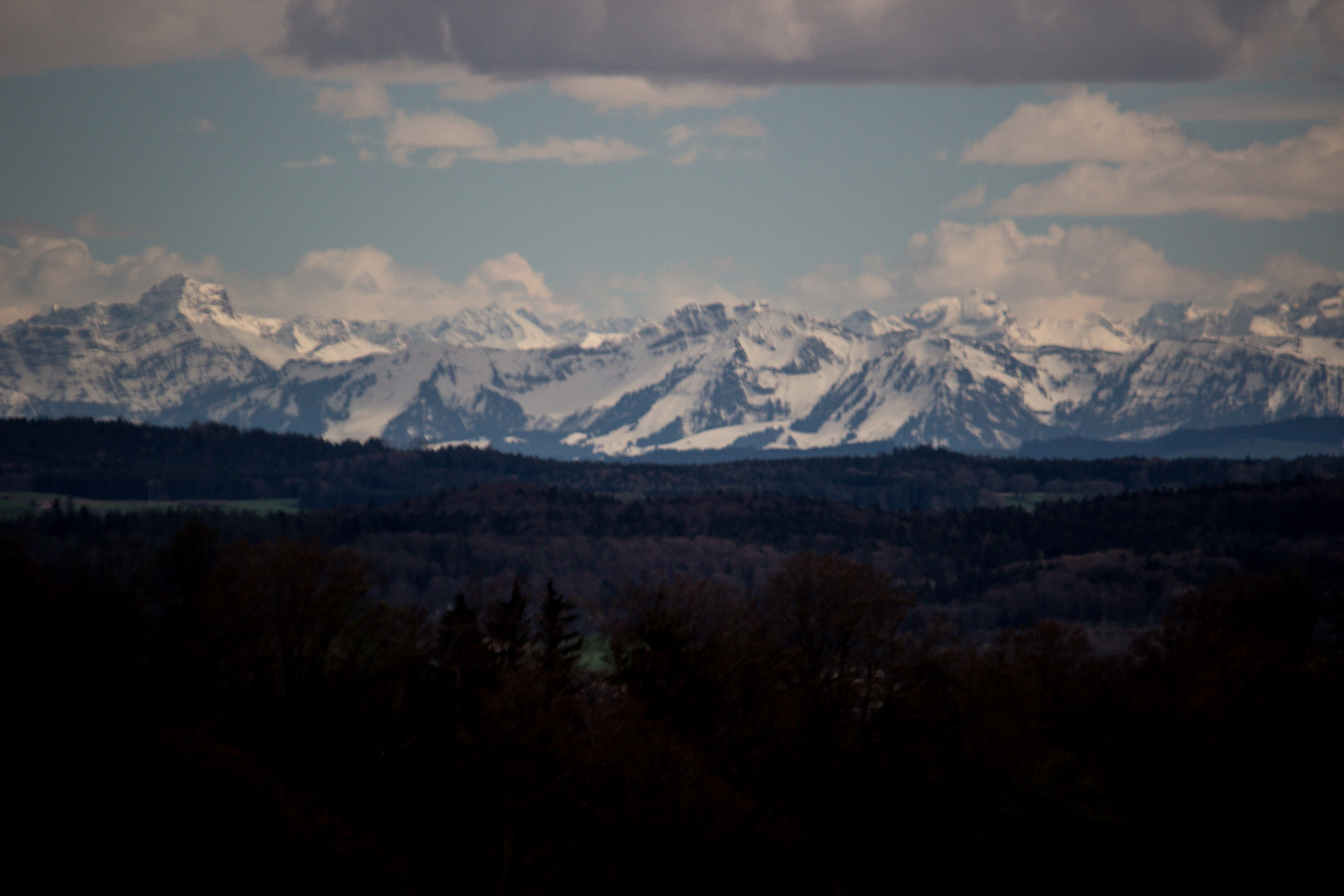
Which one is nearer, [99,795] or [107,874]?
[107,874]

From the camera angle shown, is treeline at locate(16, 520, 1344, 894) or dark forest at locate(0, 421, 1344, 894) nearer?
treeline at locate(16, 520, 1344, 894)

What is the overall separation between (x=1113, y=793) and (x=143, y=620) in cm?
5018

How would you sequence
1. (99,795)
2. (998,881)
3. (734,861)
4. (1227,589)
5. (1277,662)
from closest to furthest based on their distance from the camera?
1. (99,795)
2. (734,861)
3. (998,881)
4. (1277,662)
5. (1227,589)

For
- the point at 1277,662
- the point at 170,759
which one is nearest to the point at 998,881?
the point at 1277,662

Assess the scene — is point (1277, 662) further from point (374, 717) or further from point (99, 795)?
point (99, 795)

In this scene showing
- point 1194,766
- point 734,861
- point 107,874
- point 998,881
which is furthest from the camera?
point 1194,766

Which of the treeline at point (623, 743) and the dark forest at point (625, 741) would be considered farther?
the dark forest at point (625, 741)

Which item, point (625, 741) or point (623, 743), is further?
point (625, 741)

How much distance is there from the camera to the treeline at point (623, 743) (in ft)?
168

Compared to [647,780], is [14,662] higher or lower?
higher

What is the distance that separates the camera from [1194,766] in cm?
7244

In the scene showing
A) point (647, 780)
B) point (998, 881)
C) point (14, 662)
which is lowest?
point (998, 881)

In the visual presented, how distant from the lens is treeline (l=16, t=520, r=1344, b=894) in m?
51.2

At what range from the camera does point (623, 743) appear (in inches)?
2400
